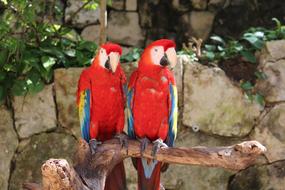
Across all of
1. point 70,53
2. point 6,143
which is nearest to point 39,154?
point 6,143

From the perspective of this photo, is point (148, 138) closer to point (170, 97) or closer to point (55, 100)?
point (170, 97)

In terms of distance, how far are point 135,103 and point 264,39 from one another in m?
1.27

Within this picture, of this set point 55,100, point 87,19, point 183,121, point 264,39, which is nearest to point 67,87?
point 55,100

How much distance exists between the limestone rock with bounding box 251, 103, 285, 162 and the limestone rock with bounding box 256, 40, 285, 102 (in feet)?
0.24

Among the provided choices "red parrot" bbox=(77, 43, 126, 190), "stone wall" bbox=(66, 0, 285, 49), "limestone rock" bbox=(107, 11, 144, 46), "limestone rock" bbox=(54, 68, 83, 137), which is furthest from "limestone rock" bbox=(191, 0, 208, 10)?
"red parrot" bbox=(77, 43, 126, 190)

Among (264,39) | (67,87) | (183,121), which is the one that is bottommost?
(183,121)

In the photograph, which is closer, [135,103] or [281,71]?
A: [135,103]

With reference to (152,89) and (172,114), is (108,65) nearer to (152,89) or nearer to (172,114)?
(152,89)

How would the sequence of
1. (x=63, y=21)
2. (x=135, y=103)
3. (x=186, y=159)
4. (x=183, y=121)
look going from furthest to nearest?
(x=63, y=21) → (x=183, y=121) → (x=135, y=103) → (x=186, y=159)

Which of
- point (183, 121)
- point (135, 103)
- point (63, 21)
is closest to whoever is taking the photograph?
point (135, 103)

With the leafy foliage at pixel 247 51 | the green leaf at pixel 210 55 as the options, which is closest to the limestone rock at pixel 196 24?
the leafy foliage at pixel 247 51

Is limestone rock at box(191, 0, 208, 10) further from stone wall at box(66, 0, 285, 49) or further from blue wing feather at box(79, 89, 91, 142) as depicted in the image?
blue wing feather at box(79, 89, 91, 142)

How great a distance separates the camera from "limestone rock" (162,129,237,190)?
112 inches

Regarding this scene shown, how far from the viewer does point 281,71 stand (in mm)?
2850
